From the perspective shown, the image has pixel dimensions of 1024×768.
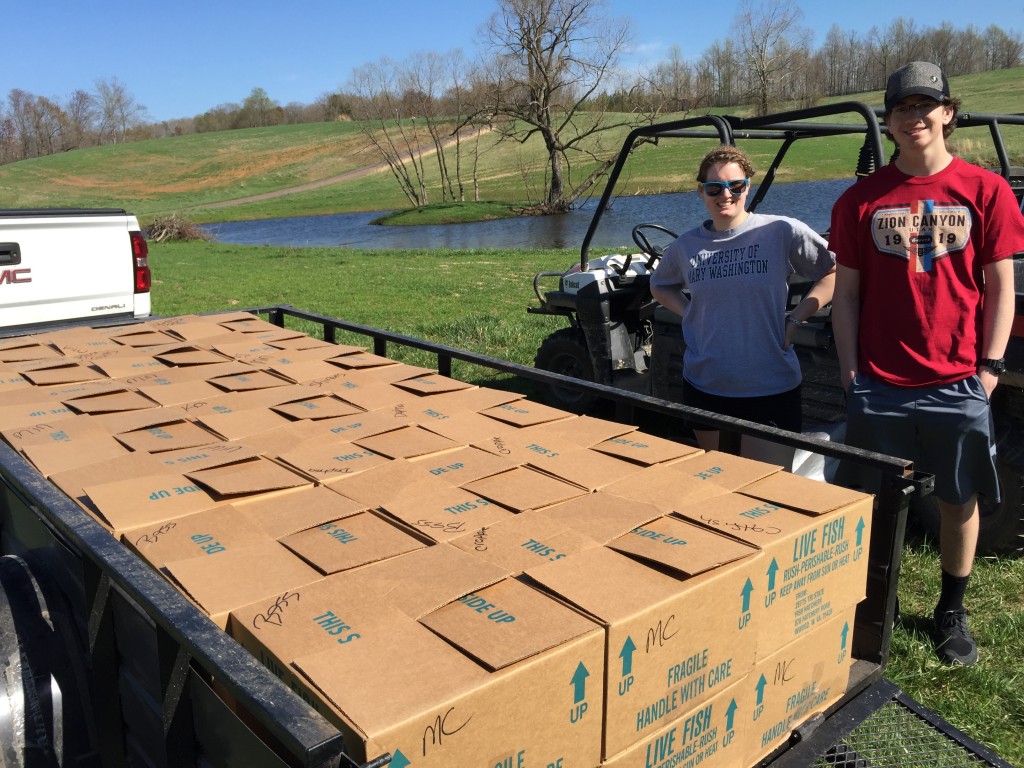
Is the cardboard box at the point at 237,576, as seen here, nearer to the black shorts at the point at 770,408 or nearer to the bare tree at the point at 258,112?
the black shorts at the point at 770,408

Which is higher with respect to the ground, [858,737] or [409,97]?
[409,97]

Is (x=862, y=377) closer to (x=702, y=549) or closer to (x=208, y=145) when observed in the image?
(x=702, y=549)

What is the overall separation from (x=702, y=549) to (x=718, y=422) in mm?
1011

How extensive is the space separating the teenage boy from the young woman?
0.95ft

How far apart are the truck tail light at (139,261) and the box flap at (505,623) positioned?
5.37 metres

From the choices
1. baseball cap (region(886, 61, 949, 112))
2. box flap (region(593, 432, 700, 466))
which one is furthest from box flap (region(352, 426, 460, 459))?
baseball cap (region(886, 61, 949, 112))

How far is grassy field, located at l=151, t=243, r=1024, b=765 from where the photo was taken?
302 centimetres

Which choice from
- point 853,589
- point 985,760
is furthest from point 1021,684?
point 853,589

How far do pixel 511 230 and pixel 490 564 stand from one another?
31528mm

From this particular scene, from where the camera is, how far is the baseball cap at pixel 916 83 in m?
2.67

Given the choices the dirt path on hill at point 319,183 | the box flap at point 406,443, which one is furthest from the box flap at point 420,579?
the dirt path on hill at point 319,183

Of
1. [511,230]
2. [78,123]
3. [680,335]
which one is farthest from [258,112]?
[680,335]

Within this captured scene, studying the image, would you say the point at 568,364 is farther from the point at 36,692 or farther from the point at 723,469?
the point at 36,692

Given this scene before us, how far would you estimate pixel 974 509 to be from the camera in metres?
3.03
